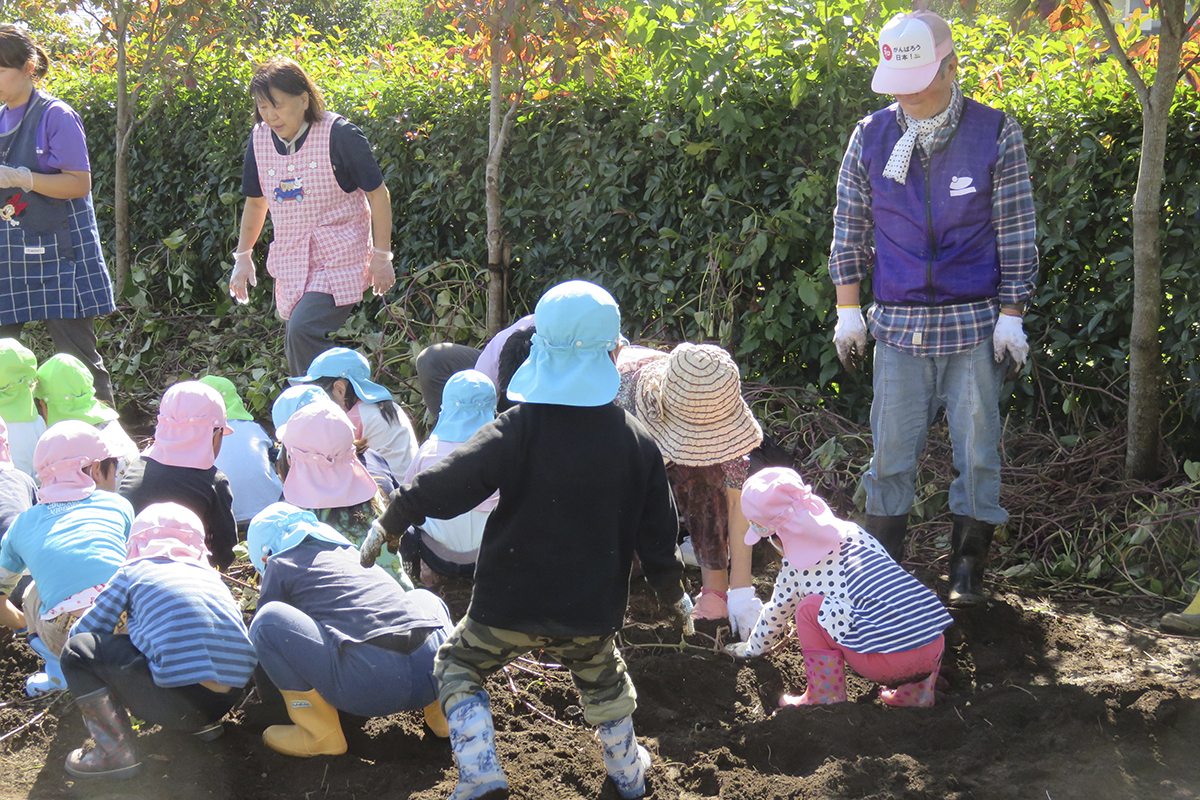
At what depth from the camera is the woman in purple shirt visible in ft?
14.3

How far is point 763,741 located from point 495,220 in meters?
3.65

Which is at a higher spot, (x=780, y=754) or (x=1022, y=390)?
(x=1022, y=390)

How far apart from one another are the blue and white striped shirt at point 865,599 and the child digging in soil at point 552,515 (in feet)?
1.76

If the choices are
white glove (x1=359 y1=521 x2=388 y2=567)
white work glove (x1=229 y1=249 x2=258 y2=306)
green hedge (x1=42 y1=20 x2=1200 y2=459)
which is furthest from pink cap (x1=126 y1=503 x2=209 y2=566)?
green hedge (x1=42 y1=20 x2=1200 y2=459)

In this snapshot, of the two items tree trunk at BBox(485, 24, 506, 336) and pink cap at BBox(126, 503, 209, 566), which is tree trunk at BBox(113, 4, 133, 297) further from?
pink cap at BBox(126, 503, 209, 566)

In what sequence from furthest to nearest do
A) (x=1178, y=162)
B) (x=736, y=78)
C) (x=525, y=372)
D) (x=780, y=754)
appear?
(x=736, y=78), (x=1178, y=162), (x=780, y=754), (x=525, y=372)

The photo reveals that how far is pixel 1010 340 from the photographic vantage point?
333 cm

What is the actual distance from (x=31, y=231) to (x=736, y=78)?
10.6 feet

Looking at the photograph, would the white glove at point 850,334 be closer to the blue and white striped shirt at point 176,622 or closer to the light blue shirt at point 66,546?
the blue and white striped shirt at point 176,622

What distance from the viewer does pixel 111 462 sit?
3.21 m

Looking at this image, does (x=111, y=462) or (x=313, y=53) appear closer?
(x=111, y=462)

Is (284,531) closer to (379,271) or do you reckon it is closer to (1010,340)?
(379,271)

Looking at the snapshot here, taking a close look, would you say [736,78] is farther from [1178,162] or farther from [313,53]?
[313,53]

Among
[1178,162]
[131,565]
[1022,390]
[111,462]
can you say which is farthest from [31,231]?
[1178,162]
